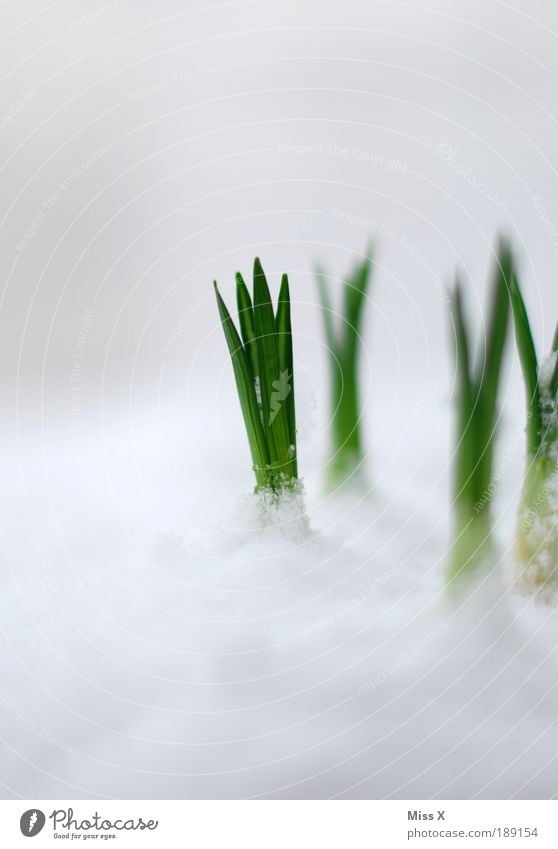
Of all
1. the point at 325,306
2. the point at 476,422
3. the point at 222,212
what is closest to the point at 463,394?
the point at 476,422

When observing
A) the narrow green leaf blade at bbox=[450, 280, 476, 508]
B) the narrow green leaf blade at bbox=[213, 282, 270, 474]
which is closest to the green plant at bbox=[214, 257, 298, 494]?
the narrow green leaf blade at bbox=[213, 282, 270, 474]

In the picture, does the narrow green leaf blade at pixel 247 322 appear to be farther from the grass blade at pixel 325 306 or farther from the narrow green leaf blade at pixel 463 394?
the narrow green leaf blade at pixel 463 394

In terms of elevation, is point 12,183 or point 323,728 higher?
point 12,183

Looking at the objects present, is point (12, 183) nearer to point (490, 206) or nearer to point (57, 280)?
point (57, 280)

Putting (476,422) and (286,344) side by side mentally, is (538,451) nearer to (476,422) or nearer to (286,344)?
(476,422)


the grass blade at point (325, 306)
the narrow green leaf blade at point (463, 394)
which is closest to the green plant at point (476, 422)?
the narrow green leaf blade at point (463, 394)

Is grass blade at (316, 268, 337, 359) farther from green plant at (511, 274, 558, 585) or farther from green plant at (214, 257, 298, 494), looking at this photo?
green plant at (511, 274, 558, 585)

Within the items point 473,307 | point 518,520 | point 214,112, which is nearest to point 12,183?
point 214,112
